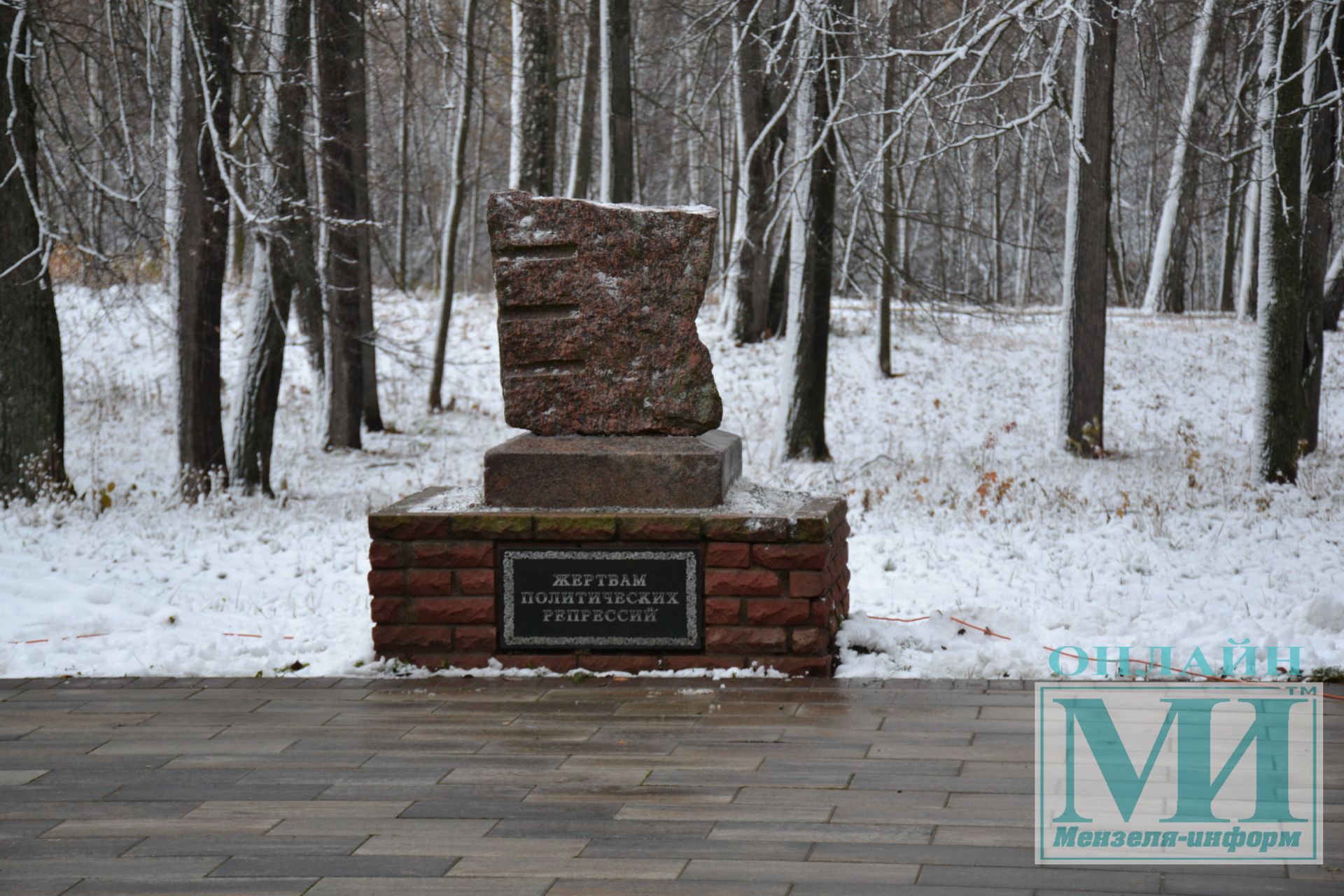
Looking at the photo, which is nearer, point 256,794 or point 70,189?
point 256,794

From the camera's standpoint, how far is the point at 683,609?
5.60m

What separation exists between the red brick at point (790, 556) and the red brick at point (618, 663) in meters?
0.64

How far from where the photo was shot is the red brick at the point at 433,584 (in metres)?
5.70

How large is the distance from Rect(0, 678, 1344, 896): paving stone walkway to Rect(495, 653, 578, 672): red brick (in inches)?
5.8

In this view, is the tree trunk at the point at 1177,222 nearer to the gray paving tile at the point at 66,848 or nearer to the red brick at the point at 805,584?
the red brick at the point at 805,584

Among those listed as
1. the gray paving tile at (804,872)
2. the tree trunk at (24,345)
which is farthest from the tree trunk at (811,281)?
the gray paving tile at (804,872)

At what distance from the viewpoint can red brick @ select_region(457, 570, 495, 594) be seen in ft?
18.6

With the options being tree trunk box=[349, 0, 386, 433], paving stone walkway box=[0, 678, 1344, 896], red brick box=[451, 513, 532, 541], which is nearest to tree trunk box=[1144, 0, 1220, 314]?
tree trunk box=[349, 0, 386, 433]

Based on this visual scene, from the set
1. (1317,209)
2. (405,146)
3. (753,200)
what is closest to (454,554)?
(753,200)

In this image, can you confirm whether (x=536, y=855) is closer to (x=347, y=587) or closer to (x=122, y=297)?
(x=347, y=587)

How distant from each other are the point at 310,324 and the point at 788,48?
636 centimetres

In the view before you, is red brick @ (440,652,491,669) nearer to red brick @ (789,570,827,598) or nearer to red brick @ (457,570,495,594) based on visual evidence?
red brick @ (457,570,495,594)

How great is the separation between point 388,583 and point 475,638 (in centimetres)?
45

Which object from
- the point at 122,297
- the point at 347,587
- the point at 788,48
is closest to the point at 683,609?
the point at 347,587
